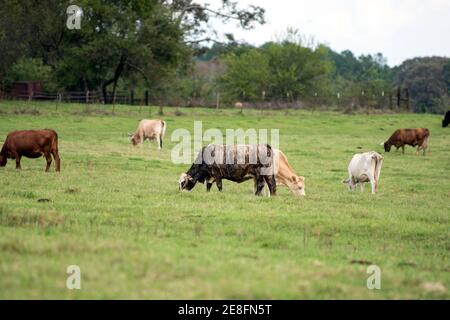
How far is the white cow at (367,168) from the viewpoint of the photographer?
19453 millimetres

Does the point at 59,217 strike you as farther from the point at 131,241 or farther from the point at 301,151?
the point at 301,151

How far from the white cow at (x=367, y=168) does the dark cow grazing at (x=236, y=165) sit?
3425 millimetres

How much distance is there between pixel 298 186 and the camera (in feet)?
58.3

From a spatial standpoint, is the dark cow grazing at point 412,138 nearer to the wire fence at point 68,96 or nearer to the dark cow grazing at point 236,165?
the dark cow grazing at point 236,165

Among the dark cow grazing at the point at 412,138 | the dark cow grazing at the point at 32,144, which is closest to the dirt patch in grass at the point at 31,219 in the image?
the dark cow grazing at the point at 32,144

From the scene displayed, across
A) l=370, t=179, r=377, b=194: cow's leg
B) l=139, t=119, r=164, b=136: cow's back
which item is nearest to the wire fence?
l=139, t=119, r=164, b=136: cow's back

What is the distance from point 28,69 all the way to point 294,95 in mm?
25677

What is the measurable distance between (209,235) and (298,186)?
22.4 ft

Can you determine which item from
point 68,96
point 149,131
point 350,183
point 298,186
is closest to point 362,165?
point 350,183

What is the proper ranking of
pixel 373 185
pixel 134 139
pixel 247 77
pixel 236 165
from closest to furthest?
pixel 236 165
pixel 373 185
pixel 134 139
pixel 247 77

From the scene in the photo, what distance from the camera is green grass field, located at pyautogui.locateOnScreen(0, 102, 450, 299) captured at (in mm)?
8062

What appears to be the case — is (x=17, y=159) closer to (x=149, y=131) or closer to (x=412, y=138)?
(x=149, y=131)

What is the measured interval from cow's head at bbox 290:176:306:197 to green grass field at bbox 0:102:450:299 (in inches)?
19.8

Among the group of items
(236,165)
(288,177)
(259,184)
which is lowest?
(259,184)
